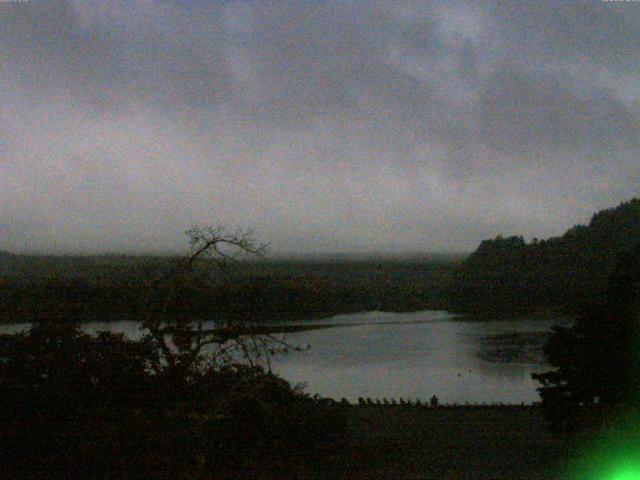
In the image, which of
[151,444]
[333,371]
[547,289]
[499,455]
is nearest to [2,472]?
[151,444]

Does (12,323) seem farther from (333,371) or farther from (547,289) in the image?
(547,289)

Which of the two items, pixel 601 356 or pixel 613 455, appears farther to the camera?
pixel 601 356

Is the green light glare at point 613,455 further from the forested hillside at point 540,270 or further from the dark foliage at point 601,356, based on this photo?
the forested hillside at point 540,270

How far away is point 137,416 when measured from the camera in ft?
27.2

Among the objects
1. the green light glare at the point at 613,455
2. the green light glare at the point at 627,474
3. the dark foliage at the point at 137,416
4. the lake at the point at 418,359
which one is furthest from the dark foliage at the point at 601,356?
the lake at the point at 418,359

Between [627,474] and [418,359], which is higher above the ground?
[627,474]

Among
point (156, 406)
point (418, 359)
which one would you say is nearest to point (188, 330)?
point (156, 406)

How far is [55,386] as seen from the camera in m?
8.55

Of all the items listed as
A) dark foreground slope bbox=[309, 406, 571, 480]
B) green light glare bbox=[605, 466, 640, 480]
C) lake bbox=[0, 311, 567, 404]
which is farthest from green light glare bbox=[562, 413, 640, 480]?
lake bbox=[0, 311, 567, 404]

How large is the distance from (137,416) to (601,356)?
5.51m

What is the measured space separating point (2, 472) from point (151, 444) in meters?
1.47

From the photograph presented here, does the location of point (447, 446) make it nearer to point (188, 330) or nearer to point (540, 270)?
point (188, 330)

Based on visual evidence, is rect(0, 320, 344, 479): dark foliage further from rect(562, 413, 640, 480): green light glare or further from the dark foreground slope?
rect(562, 413, 640, 480): green light glare

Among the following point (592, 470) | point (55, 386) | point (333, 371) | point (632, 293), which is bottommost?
point (333, 371)
